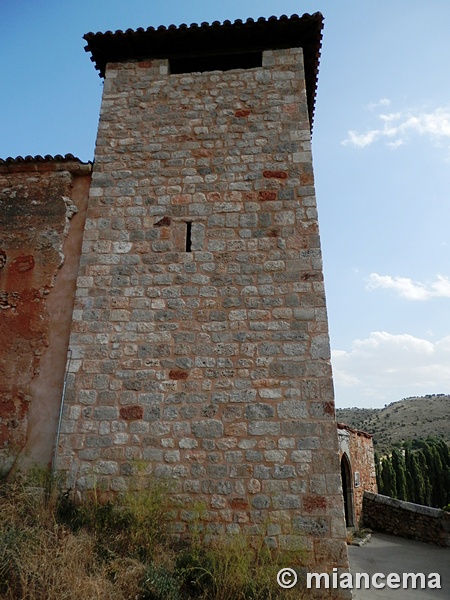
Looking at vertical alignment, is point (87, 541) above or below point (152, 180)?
below

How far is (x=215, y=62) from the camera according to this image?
662 centimetres

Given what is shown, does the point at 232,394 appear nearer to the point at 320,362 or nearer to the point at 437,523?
the point at 320,362

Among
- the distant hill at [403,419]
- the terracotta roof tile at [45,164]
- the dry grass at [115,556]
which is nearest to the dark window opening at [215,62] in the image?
the terracotta roof tile at [45,164]

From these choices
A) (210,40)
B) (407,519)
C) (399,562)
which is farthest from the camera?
(407,519)

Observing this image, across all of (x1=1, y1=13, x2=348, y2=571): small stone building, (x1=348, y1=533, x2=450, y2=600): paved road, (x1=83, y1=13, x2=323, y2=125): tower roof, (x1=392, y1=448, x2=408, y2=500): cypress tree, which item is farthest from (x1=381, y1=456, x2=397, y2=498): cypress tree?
(x1=83, y1=13, x2=323, y2=125): tower roof

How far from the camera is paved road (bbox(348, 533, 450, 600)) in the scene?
17.8ft

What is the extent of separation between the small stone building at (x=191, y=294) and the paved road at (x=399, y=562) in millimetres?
2354

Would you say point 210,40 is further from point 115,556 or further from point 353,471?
point 353,471

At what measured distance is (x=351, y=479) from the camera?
35.0 ft

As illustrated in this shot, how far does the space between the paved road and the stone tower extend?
2.36 m

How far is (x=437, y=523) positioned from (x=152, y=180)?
9336mm

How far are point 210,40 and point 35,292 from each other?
14.3 ft

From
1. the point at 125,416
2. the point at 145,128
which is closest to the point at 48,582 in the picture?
the point at 125,416

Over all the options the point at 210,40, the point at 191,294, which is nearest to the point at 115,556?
the point at 191,294
